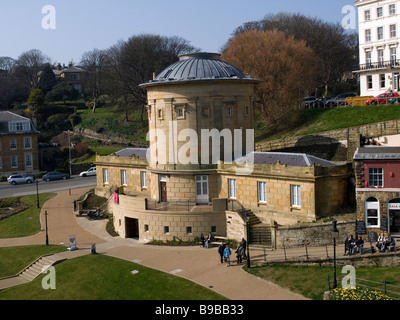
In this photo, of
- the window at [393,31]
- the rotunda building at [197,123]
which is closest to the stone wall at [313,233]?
the rotunda building at [197,123]

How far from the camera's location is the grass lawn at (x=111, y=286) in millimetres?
27484

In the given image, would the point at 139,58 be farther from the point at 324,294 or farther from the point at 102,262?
the point at 324,294

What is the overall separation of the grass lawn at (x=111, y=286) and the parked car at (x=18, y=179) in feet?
122

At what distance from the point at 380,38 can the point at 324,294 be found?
46.5 meters

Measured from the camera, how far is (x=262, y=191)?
3762 cm

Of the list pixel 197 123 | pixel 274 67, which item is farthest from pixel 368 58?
pixel 197 123

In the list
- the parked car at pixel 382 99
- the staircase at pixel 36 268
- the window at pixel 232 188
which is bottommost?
the staircase at pixel 36 268

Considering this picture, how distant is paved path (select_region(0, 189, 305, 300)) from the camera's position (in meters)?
27.1

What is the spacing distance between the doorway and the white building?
3656 cm

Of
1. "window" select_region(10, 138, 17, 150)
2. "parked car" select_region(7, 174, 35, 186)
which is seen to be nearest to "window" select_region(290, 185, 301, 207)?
"parked car" select_region(7, 174, 35, 186)

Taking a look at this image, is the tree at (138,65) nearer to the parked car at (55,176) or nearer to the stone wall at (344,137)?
the parked car at (55,176)

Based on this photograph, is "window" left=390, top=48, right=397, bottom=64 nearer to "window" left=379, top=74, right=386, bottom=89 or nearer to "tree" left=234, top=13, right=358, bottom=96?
"window" left=379, top=74, right=386, bottom=89
